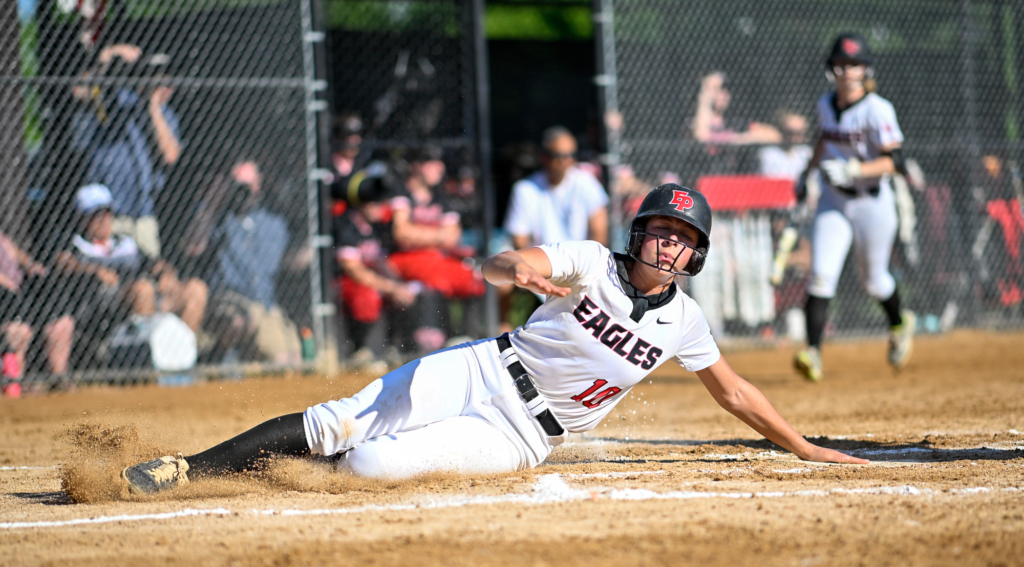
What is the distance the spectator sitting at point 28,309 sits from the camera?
770cm

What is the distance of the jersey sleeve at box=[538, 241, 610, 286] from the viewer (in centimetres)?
348

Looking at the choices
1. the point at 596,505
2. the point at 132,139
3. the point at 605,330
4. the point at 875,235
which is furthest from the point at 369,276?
the point at 596,505

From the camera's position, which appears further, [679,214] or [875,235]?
[875,235]

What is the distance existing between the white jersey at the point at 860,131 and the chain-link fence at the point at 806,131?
252 cm

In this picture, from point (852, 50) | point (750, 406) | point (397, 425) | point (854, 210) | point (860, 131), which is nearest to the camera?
point (397, 425)

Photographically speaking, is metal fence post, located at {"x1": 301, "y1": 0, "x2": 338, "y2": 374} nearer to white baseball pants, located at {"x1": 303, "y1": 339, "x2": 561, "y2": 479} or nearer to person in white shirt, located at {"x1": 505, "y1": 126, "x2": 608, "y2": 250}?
person in white shirt, located at {"x1": 505, "y1": 126, "x2": 608, "y2": 250}

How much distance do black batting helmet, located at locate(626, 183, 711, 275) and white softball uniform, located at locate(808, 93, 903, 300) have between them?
3862mm

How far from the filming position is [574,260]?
3.53 metres

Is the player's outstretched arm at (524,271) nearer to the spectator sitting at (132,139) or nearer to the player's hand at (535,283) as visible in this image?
the player's hand at (535,283)

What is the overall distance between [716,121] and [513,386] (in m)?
7.56

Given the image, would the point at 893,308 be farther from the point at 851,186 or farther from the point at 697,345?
the point at 697,345

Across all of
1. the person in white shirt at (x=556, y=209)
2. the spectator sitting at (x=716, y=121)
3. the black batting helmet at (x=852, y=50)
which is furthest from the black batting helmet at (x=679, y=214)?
the spectator sitting at (x=716, y=121)

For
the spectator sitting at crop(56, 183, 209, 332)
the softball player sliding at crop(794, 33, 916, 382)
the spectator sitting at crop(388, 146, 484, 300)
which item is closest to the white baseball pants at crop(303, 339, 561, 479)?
the softball player sliding at crop(794, 33, 916, 382)

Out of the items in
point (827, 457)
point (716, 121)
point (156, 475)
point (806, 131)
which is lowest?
point (827, 457)
